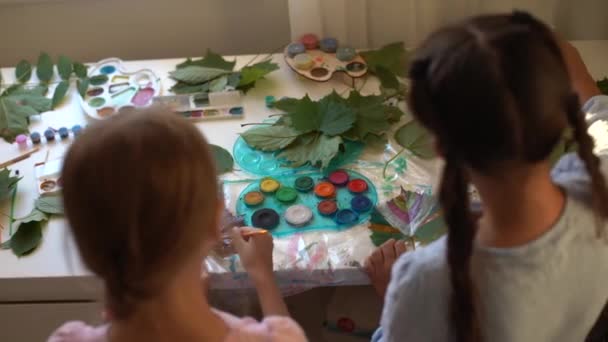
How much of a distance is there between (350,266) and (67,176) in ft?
1.26

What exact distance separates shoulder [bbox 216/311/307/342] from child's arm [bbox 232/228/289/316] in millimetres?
59

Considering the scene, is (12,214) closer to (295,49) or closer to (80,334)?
(80,334)

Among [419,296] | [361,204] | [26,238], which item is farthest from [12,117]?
[419,296]

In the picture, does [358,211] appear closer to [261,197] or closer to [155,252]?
[261,197]

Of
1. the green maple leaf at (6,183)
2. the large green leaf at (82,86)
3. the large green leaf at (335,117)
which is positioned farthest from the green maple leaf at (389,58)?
the green maple leaf at (6,183)

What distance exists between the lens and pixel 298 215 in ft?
2.91

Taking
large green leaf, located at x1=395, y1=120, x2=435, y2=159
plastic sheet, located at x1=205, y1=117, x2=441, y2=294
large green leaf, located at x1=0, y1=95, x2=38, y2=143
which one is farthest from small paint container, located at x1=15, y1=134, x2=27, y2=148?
large green leaf, located at x1=395, y1=120, x2=435, y2=159

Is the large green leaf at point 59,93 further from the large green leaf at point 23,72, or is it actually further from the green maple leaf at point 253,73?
the green maple leaf at point 253,73

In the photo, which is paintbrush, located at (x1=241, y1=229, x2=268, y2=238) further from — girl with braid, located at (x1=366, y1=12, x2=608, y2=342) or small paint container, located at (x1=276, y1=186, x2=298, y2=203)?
girl with braid, located at (x1=366, y1=12, x2=608, y2=342)

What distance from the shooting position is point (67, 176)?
22.4 inches

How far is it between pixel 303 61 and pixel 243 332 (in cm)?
56

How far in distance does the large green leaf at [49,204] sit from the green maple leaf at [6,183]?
5 cm

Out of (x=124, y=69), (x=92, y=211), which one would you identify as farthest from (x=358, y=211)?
(x=124, y=69)

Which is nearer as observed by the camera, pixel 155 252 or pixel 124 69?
pixel 155 252
